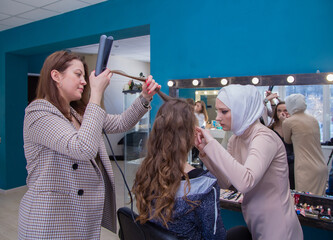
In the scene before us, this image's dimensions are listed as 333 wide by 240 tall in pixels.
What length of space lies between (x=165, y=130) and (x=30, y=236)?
25.2 inches

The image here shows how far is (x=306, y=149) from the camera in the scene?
6.91 feet

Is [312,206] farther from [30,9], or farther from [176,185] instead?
[30,9]

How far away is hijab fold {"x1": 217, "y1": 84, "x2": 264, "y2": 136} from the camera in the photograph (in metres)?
1.33

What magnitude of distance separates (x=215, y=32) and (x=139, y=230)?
1888 millimetres

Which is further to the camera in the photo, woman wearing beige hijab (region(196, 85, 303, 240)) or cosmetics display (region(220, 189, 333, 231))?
cosmetics display (region(220, 189, 333, 231))

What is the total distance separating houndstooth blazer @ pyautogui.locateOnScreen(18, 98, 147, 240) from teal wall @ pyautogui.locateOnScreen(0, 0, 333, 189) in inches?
65.4

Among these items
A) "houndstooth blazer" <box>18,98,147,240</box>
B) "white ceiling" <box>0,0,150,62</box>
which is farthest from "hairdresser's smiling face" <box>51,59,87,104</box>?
"white ceiling" <box>0,0,150,62</box>

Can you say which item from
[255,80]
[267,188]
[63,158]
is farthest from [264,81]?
[63,158]

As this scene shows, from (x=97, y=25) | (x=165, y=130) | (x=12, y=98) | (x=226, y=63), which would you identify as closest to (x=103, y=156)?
(x=165, y=130)

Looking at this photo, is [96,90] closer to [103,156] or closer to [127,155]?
[103,156]

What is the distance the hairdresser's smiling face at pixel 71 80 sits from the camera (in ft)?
3.77

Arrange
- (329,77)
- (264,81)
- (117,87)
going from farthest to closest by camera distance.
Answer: (117,87) < (264,81) < (329,77)

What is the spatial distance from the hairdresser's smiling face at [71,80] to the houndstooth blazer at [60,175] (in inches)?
4.1

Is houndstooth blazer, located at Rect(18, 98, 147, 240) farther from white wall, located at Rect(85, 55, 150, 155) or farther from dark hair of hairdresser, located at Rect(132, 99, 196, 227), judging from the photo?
white wall, located at Rect(85, 55, 150, 155)
